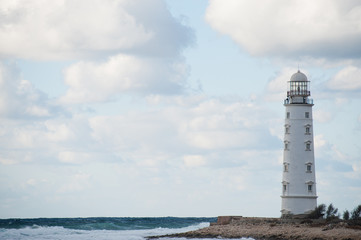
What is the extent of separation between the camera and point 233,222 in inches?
2087

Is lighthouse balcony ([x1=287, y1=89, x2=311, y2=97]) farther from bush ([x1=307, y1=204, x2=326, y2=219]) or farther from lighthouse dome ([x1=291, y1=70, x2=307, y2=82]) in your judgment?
bush ([x1=307, y1=204, x2=326, y2=219])

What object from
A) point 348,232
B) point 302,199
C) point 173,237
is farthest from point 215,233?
point 348,232

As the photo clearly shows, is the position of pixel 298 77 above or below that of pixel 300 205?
above

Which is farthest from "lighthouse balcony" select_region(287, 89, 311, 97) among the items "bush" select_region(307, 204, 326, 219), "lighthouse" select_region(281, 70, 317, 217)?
"bush" select_region(307, 204, 326, 219)

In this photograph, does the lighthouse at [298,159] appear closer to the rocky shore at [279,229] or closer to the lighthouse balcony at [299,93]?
the lighthouse balcony at [299,93]

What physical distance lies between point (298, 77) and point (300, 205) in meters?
9.88

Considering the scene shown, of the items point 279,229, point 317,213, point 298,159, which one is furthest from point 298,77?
point 279,229

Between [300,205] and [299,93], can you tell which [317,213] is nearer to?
[300,205]

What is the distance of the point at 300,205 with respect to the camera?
4978cm

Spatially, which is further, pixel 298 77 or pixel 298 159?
pixel 298 77

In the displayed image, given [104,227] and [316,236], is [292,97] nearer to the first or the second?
[316,236]

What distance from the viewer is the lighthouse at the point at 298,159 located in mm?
49812

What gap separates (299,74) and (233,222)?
1250cm

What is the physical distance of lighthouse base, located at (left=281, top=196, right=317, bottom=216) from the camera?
163 feet
